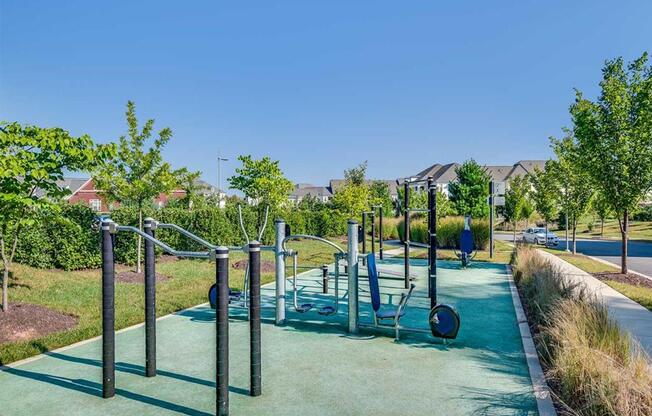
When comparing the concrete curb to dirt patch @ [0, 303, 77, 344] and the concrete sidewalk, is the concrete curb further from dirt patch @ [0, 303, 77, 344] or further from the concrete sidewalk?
dirt patch @ [0, 303, 77, 344]

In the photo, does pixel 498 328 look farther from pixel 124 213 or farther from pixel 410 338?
pixel 124 213

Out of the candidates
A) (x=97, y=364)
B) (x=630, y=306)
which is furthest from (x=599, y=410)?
(x=630, y=306)

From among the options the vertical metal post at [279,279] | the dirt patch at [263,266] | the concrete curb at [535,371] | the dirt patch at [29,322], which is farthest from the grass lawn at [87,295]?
the concrete curb at [535,371]

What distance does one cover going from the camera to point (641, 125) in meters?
12.6

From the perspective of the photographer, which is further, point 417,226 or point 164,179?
point 417,226

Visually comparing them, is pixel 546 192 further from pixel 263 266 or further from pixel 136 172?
pixel 136 172

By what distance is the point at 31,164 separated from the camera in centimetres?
730

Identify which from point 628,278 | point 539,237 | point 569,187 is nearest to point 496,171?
point 539,237

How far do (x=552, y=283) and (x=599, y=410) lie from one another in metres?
4.74

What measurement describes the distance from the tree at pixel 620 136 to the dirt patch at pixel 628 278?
149 cm

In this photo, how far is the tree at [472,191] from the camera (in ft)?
95.7

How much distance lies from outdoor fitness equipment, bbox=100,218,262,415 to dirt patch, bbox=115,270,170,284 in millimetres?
7260

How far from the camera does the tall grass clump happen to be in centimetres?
376

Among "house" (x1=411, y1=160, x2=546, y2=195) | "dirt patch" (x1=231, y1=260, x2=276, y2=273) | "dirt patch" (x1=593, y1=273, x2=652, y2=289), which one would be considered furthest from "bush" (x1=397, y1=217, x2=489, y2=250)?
"house" (x1=411, y1=160, x2=546, y2=195)
